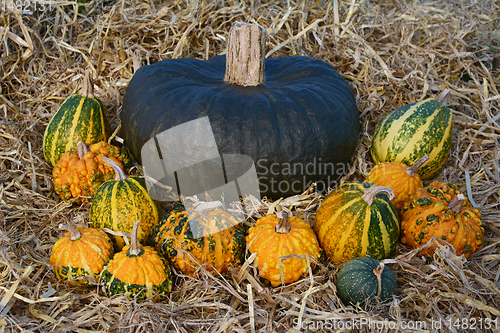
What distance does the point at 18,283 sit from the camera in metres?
2.41

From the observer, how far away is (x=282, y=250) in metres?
2.46

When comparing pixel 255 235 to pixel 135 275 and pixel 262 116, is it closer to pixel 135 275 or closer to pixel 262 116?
pixel 135 275

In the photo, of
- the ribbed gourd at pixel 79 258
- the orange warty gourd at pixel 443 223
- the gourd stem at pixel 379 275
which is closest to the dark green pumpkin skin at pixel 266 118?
the orange warty gourd at pixel 443 223

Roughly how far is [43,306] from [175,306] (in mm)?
837

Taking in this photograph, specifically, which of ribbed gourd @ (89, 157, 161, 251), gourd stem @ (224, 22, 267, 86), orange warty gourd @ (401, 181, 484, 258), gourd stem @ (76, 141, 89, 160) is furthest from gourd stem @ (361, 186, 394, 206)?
gourd stem @ (76, 141, 89, 160)

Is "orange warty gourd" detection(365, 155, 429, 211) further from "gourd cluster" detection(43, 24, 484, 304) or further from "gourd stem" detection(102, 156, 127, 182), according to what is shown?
"gourd stem" detection(102, 156, 127, 182)

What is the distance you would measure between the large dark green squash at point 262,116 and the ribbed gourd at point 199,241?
52 cm

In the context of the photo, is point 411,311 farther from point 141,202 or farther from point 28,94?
point 28,94

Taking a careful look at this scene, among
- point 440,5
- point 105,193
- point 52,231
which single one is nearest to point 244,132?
point 105,193

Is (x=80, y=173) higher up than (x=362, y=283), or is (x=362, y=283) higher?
(x=80, y=173)

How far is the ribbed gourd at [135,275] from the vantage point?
2283 millimetres

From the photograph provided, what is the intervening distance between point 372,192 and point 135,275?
5.24ft

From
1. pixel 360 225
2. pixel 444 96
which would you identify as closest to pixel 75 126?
pixel 360 225

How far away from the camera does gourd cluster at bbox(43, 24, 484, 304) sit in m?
2.34
